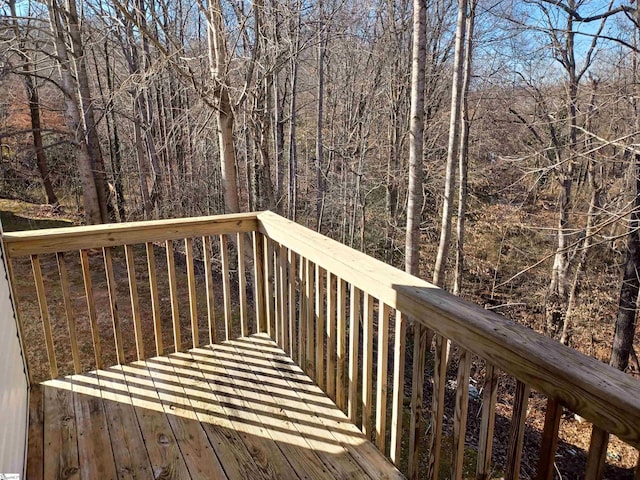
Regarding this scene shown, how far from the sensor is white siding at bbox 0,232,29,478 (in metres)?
1.52

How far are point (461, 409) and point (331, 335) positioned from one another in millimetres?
929

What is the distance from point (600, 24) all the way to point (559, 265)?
4425 millimetres

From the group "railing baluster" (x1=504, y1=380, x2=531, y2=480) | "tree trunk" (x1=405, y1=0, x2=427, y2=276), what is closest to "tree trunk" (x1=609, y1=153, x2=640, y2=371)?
"tree trunk" (x1=405, y1=0, x2=427, y2=276)

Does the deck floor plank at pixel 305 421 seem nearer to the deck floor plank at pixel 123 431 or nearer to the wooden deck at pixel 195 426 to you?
the wooden deck at pixel 195 426

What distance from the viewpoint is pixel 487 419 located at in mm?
1292

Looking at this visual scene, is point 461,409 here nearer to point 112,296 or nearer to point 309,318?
point 309,318

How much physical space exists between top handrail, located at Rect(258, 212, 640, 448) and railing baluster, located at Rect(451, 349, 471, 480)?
0.09 m

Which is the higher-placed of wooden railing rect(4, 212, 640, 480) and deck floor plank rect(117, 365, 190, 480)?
wooden railing rect(4, 212, 640, 480)

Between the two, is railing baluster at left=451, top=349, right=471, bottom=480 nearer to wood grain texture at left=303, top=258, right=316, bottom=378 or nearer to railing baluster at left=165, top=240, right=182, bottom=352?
wood grain texture at left=303, top=258, right=316, bottom=378

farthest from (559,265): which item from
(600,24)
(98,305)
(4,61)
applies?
(4,61)

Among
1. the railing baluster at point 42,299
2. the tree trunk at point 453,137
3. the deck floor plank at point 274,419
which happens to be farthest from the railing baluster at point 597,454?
the tree trunk at point 453,137

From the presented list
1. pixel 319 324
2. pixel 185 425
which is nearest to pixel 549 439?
pixel 319 324

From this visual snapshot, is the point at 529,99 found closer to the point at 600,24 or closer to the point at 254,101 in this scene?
the point at 600,24

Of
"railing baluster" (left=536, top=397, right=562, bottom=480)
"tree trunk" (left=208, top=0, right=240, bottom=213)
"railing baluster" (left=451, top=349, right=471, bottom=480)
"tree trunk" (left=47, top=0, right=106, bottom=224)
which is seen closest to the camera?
"railing baluster" (left=536, top=397, right=562, bottom=480)
